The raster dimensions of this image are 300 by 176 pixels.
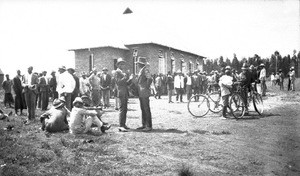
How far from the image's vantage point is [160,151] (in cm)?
628

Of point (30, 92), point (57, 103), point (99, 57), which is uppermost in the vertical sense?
point (99, 57)

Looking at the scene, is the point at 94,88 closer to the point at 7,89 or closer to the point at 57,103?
the point at 57,103

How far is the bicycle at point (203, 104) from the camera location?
37.3ft

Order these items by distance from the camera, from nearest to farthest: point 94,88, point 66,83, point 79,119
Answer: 1. point 79,119
2. point 66,83
3. point 94,88

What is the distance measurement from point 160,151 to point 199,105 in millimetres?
5342

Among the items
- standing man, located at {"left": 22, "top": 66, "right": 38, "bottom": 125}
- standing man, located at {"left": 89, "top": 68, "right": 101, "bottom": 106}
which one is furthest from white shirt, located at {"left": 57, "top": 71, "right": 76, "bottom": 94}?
standing man, located at {"left": 89, "top": 68, "right": 101, "bottom": 106}

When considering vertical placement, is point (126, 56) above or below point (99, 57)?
above

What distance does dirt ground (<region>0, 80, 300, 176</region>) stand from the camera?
524 centimetres

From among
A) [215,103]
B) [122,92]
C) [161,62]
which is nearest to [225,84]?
[215,103]

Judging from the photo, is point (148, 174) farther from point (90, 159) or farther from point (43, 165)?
point (43, 165)

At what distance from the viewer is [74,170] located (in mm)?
5090

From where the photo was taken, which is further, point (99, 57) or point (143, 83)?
point (99, 57)

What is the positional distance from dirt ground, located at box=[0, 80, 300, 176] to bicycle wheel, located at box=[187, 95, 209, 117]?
6.39ft

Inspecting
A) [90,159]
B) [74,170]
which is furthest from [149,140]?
[74,170]
